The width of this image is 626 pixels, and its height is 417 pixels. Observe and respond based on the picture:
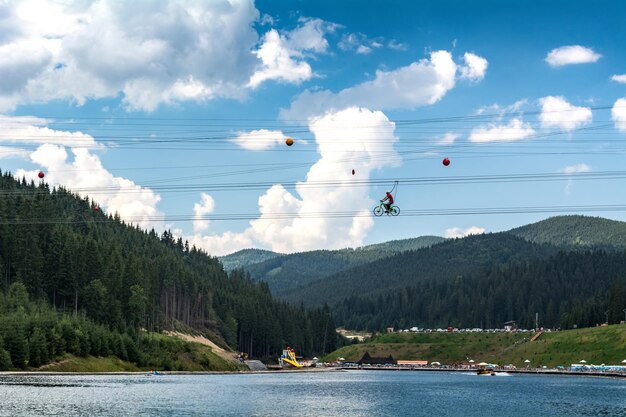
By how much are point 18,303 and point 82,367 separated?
20.8 metres

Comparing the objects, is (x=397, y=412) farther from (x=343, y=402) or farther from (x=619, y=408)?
(x=619, y=408)

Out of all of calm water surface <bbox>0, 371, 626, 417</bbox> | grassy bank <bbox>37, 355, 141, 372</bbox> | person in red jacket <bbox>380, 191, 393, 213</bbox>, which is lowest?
calm water surface <bbox>0, 371, 626, 417</bbox>

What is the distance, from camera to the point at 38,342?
164625mm

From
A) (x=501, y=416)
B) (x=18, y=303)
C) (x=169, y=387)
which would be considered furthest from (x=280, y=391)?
(x=18, y=303)

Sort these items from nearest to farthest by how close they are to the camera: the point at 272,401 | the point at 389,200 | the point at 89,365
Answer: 1. the point at 389,200
2. the point at 272,401
3. the point at 89,365

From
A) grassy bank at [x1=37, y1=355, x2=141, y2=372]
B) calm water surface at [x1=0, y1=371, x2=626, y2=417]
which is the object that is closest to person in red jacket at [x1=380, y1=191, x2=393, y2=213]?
calm water surface at [x1=0, y1=371, x2=626, y2=417]

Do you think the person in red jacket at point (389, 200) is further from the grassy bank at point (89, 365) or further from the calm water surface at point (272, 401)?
the grassy bank at point (89, 365)

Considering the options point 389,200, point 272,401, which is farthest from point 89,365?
point 389,200

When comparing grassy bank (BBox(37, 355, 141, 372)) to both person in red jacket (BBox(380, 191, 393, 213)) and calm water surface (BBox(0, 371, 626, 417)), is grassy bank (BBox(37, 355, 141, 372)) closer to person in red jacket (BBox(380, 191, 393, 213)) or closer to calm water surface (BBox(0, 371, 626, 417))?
calm water surface (BBox(0, 371, 626, 417))

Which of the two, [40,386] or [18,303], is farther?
[18,303]

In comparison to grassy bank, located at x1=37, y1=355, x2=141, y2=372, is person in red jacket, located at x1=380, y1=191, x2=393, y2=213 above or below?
above

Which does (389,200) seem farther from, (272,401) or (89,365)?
(89,365)

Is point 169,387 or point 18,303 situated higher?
point 18,303

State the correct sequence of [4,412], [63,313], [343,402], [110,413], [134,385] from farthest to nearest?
[63,313]
[134,385]
[343,402]
[110,413]
[4,412]
